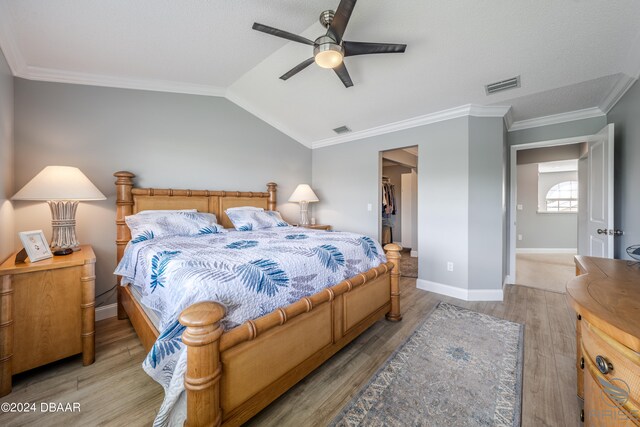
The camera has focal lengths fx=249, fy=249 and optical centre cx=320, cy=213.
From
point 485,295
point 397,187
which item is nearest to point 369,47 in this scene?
point 485,295

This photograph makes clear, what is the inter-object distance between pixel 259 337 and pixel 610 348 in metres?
1.32

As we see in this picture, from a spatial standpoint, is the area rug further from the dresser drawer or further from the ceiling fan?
the ceiling fan

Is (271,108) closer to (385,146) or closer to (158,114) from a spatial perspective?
→ (158,114)

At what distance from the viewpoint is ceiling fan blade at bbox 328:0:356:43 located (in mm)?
1542

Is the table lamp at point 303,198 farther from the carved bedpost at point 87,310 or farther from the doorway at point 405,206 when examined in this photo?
the carved bedpost at point 87,310

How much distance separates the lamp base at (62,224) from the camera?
207cm

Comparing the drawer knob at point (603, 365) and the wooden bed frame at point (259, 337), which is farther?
the wooden bed frame at point (259, 337)

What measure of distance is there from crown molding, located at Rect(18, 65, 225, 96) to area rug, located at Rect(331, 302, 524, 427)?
369cm

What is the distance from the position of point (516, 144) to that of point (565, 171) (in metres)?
4.85

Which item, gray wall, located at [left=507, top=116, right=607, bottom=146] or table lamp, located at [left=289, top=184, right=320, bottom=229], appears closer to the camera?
gray wall, located at [left=507, top=116, right=607, bottom=146]

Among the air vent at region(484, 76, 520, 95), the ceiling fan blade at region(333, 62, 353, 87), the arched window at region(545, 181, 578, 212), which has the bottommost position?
the arched window at region(545, 181, 578, 212)

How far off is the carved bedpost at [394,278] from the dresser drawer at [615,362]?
153cm

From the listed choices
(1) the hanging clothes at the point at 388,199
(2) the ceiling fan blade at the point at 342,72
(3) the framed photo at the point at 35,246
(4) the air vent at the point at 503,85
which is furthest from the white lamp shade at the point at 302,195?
(3) the framed photo at the point at 35,246

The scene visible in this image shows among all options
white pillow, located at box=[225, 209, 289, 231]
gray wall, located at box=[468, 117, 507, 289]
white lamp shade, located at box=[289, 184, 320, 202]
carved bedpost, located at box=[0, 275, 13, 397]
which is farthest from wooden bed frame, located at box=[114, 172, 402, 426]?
white lamp shade, located at box=[289, 184, 320, 202]
